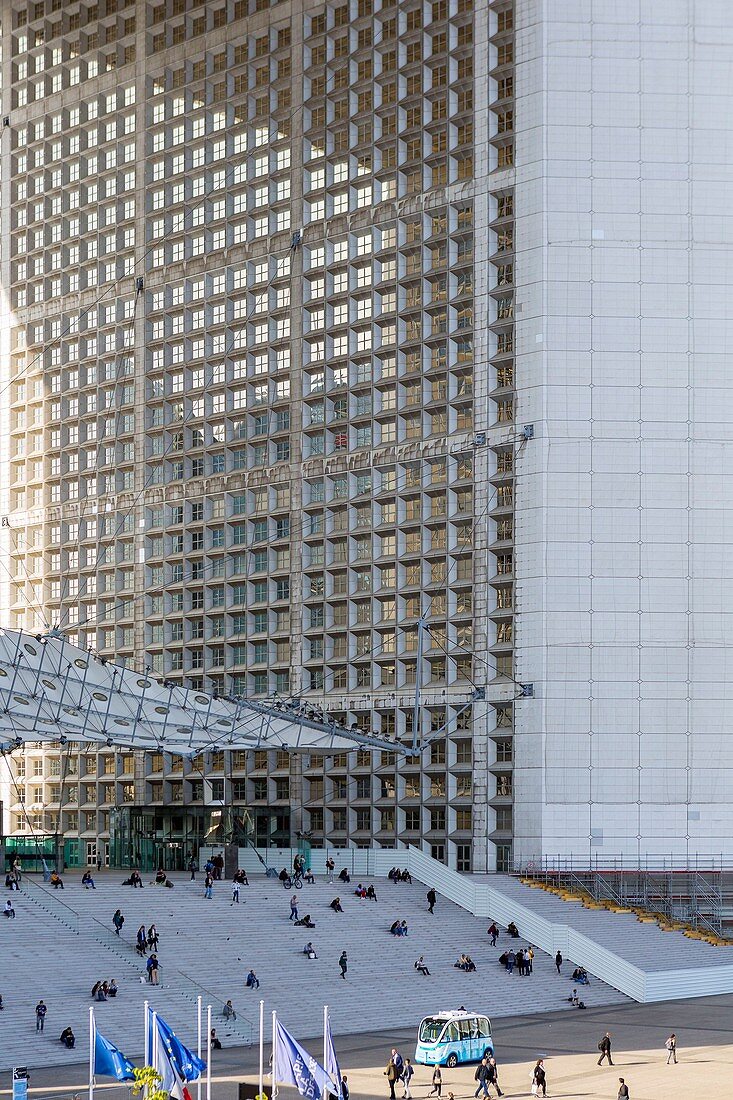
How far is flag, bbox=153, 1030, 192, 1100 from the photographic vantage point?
36.3 meters

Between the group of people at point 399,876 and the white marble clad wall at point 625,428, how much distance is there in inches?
301

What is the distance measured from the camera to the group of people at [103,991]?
57219 millimetres

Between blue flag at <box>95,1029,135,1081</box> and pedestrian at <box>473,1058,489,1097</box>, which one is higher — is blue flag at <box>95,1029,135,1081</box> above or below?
above

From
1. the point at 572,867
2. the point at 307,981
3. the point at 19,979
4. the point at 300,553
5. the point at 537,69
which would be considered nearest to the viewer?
the point at 19,979

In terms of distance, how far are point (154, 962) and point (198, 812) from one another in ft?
113

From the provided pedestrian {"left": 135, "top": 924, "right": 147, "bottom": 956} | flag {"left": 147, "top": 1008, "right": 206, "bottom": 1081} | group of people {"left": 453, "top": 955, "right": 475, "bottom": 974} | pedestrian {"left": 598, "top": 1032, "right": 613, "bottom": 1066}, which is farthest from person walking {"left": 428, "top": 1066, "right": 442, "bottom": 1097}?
group of people {"left": 453, "top": 955, "right": 475, "bottom": 974}

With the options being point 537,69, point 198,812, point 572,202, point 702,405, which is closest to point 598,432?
point 702,405

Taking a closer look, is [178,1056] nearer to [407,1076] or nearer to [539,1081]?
[407,1076]

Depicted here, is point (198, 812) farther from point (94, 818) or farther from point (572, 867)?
point (572, 867)

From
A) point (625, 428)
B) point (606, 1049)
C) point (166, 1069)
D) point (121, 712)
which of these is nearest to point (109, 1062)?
point (166, 1069)

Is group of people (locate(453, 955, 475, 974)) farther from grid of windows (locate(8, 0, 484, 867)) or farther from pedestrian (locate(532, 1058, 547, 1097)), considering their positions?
pedestrian (locate(532, 1058, 547, 1097))

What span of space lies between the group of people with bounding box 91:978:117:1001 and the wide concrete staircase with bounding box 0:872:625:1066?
390 millimetres

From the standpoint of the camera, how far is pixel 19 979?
190 ft

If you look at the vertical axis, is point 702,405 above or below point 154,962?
above
